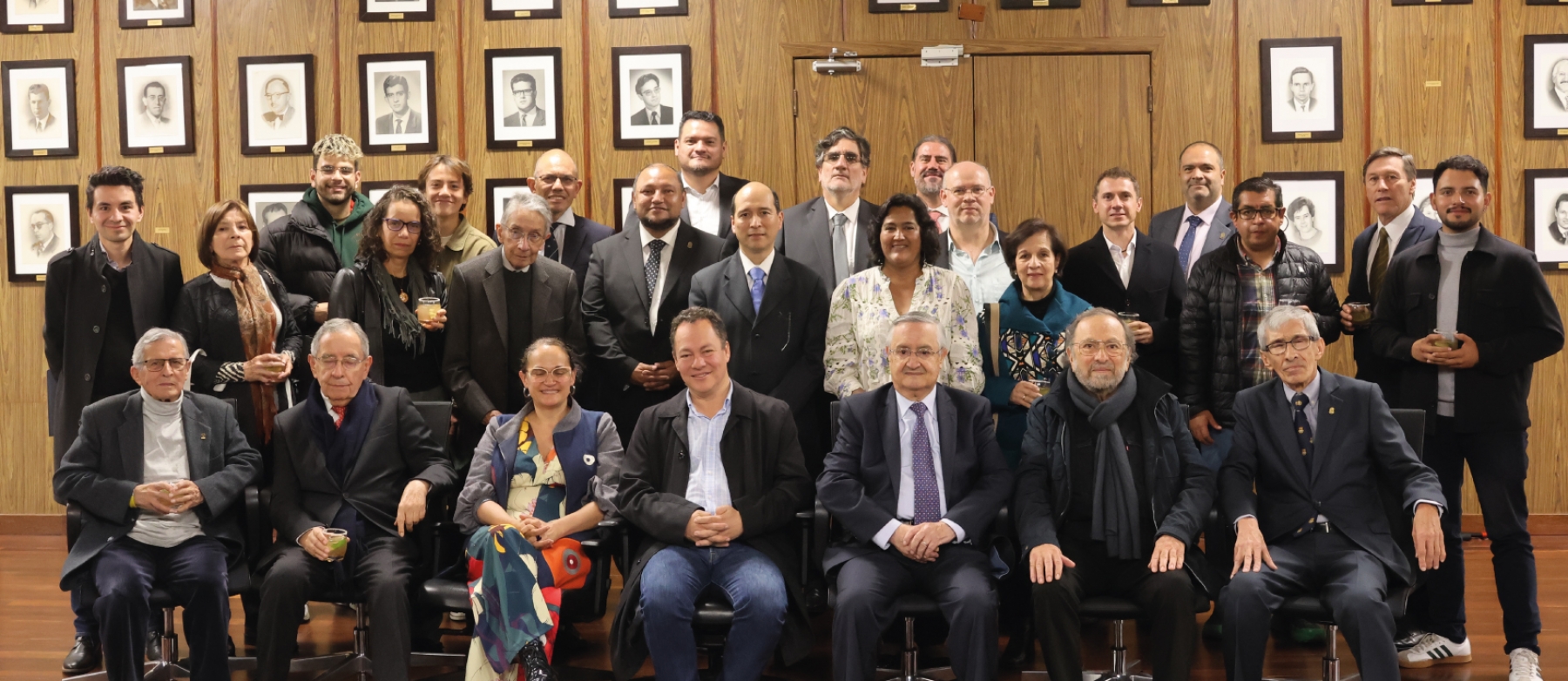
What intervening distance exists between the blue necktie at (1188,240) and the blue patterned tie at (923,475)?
198 cm

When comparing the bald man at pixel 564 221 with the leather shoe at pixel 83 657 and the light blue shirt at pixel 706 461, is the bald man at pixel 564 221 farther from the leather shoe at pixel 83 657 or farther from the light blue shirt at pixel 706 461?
the leather shoe at pixel 83 657

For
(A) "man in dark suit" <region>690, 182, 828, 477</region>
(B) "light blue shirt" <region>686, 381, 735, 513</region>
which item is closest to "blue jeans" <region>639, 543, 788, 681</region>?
(B) "light blue shirt" <region>686, 381, 735, 513</region>

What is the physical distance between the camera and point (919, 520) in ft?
12.9

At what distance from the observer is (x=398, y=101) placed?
6.66 metres

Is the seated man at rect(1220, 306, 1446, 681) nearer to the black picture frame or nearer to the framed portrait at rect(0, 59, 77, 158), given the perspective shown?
the black picture frame


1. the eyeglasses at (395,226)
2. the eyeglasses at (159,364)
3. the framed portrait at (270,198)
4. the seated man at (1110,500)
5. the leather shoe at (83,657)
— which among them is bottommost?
the leather shoe at (83,657)

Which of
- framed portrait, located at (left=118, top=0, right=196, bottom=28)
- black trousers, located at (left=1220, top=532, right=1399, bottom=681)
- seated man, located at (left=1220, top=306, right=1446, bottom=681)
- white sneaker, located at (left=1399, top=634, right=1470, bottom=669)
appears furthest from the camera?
framed portrait, located at (left=118, top=0, right=196, bottom=28)

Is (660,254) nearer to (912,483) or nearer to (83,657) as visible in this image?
(912,483)

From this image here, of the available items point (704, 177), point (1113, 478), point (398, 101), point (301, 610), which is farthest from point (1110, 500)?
point (398, 101)

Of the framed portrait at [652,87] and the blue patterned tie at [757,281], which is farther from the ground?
the framed portrait at [652,87]

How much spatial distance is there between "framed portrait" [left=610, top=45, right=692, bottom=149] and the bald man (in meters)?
1.10

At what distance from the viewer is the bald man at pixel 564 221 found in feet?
17.6

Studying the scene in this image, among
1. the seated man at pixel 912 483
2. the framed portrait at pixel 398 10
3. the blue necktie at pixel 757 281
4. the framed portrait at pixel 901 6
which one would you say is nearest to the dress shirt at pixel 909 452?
the seated man at pixel 912 483

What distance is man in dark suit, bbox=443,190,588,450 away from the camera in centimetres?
463
